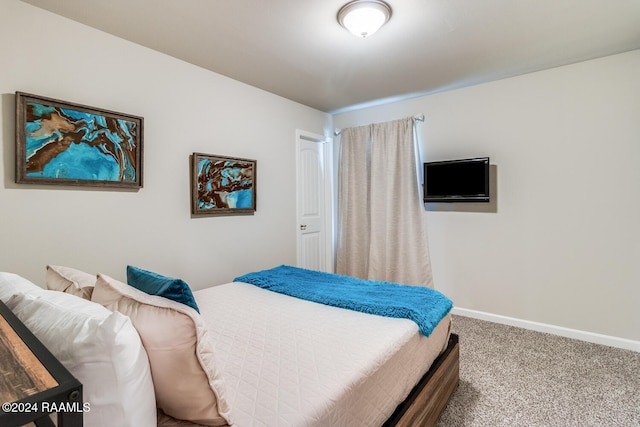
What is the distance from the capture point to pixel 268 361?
135 cm

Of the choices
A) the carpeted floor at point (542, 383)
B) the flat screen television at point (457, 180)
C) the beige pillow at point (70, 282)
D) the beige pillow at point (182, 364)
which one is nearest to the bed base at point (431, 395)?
the carpeted floor at point (542, 383)

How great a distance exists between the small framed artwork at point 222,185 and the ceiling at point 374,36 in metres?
0.86

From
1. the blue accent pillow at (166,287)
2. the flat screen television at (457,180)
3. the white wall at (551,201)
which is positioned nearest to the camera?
the blue accent pillow at (166,287)

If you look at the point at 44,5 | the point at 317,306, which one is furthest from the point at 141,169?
the point at 317,306

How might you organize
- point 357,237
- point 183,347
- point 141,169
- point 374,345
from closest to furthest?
point 183,347
point 374,345
point 141,169
point 357,237

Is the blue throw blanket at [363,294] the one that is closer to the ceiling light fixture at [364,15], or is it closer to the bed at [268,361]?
the bed at [268,361]

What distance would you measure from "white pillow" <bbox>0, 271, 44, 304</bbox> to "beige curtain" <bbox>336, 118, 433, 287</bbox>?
3208mm

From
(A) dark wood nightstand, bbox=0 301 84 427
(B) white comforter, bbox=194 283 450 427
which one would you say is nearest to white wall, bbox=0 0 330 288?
(B) white comforter, bbox=194 283 450 427

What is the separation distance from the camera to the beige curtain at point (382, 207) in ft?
11.8

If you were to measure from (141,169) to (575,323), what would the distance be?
3998 millimetres

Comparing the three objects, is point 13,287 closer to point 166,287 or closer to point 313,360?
point 166,287

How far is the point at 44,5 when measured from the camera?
75.5 inches

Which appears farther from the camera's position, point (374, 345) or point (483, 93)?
point (483, 93)

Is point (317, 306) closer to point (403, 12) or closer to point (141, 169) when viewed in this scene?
point (141, 169)
